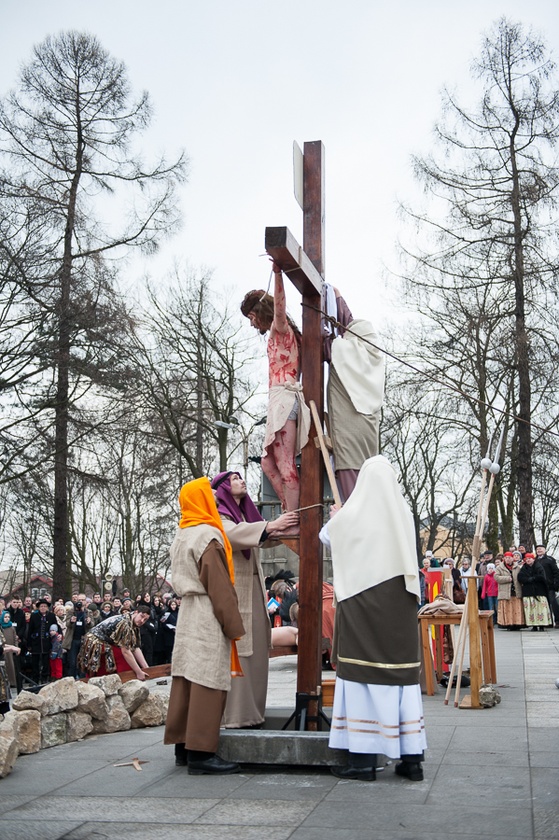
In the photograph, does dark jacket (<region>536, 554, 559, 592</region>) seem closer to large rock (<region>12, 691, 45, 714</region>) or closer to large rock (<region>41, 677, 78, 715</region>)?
large rock (<region>41, 677, 78, 715</region>)

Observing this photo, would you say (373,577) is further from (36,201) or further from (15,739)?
(36,201)

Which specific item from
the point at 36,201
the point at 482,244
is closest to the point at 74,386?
the point at 36,201

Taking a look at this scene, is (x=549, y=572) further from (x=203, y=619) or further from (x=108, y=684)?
(x=203, y=619)

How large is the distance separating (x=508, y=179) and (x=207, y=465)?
15.3 metres

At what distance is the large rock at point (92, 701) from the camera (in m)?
8.26

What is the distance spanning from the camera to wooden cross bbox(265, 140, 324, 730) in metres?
6.73

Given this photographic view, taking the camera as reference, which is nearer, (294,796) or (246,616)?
(294,796)

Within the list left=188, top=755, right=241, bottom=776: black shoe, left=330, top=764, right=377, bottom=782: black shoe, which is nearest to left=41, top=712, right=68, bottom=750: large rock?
left=188, top=755, right=241, bottom=776: black shoe

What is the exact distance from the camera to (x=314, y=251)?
A: 7.20 m

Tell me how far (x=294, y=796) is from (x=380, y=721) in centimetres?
66

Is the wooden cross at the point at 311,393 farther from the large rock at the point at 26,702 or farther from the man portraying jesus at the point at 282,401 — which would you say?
the large rock at the point at 26,702

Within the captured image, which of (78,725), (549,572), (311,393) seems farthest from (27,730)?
(549,572)

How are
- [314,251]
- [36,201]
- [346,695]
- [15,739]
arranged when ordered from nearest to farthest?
[346,695], [15,739], [314,251], [36,201]

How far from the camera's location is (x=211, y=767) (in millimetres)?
6391
